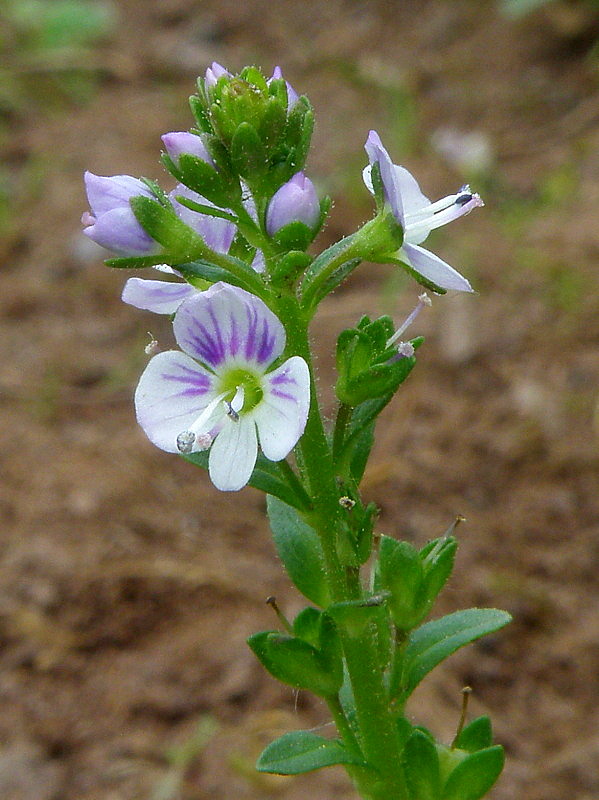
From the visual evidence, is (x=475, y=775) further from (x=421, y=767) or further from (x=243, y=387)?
(x=243, y=387)

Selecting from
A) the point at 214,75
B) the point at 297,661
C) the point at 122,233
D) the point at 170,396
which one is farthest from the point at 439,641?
the point at 214,75

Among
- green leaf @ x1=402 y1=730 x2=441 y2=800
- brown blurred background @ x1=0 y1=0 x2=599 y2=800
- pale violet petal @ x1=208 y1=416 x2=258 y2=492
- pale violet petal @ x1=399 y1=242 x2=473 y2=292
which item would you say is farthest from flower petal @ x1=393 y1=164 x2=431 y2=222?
brown blurred background @ x1=0 y1=0 x2=599 y2=800

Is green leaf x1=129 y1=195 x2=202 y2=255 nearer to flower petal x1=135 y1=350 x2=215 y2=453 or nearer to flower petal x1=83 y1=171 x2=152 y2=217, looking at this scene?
flower petal x1=83 y1=171 x2=152 y2=217

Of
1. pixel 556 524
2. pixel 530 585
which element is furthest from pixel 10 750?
pixel 556 524

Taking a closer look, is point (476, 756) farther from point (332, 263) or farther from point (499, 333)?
point (499, 333)

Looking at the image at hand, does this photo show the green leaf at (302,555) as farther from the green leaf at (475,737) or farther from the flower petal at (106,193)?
the flower petal at (106,193)
